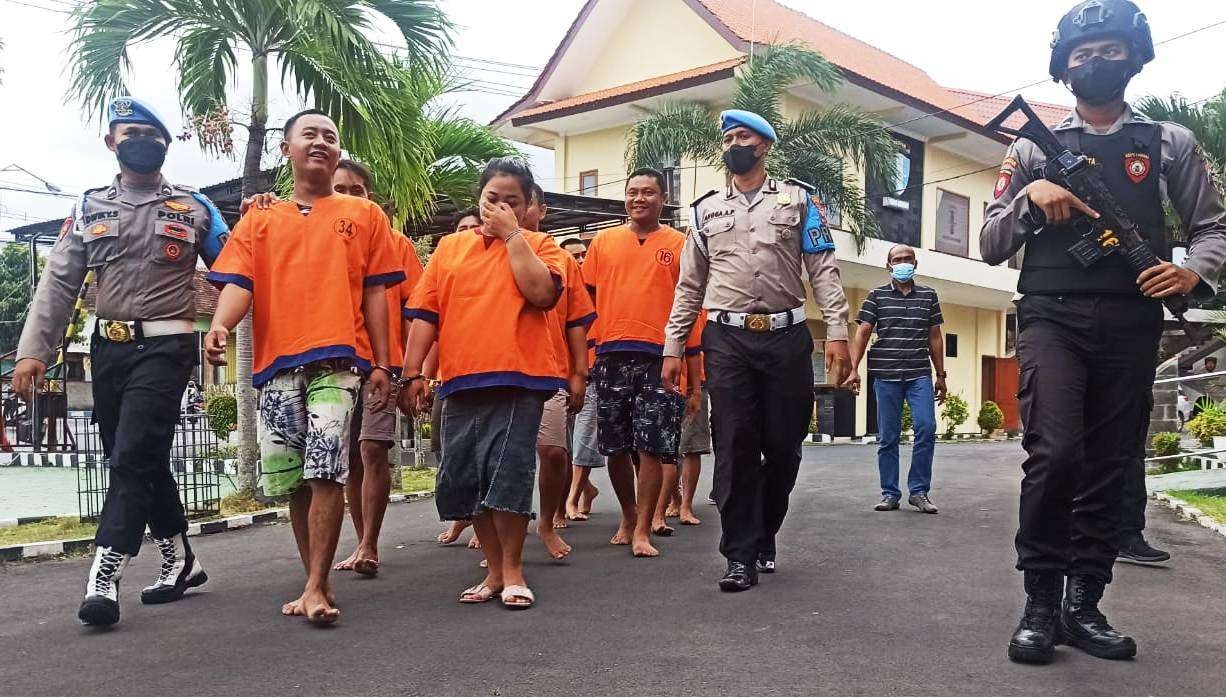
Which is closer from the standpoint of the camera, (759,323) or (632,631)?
(632,631)

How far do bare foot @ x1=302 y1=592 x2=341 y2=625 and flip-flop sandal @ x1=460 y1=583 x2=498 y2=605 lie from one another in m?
0.63

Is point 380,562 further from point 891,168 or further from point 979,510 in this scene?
point 891,168

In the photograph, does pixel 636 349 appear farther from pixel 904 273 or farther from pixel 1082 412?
pixel 904 273

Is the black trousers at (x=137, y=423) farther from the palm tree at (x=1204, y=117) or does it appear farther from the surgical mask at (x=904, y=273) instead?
the palm tree at (x=1204, y=117)

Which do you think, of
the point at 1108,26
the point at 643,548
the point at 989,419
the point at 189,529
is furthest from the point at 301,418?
the point at 989,419

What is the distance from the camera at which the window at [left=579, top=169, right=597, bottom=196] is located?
2516 cm

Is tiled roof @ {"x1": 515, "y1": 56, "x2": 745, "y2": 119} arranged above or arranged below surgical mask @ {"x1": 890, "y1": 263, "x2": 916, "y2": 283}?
above

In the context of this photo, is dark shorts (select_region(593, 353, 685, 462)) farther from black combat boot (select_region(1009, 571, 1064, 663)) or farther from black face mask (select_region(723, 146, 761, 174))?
black combat boot (select_region(1009, 571, 1064, 663))

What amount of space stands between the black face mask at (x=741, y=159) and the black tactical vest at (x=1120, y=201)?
160 centimetres

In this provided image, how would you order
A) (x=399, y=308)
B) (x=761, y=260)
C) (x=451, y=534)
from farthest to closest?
(x=451, y=534)
(x=399, y=308)
(x=761, y=260)

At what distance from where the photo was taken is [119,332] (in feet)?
15.7

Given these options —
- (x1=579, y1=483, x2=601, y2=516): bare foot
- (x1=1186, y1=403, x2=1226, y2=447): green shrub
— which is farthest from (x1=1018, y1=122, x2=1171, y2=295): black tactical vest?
(x1=1186, y1=403, x2=1226, y2=447): green shrub

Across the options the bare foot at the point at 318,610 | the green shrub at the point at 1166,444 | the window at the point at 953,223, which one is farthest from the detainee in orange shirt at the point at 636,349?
the window at the point at 953,223

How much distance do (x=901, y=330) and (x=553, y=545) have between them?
3.70m
